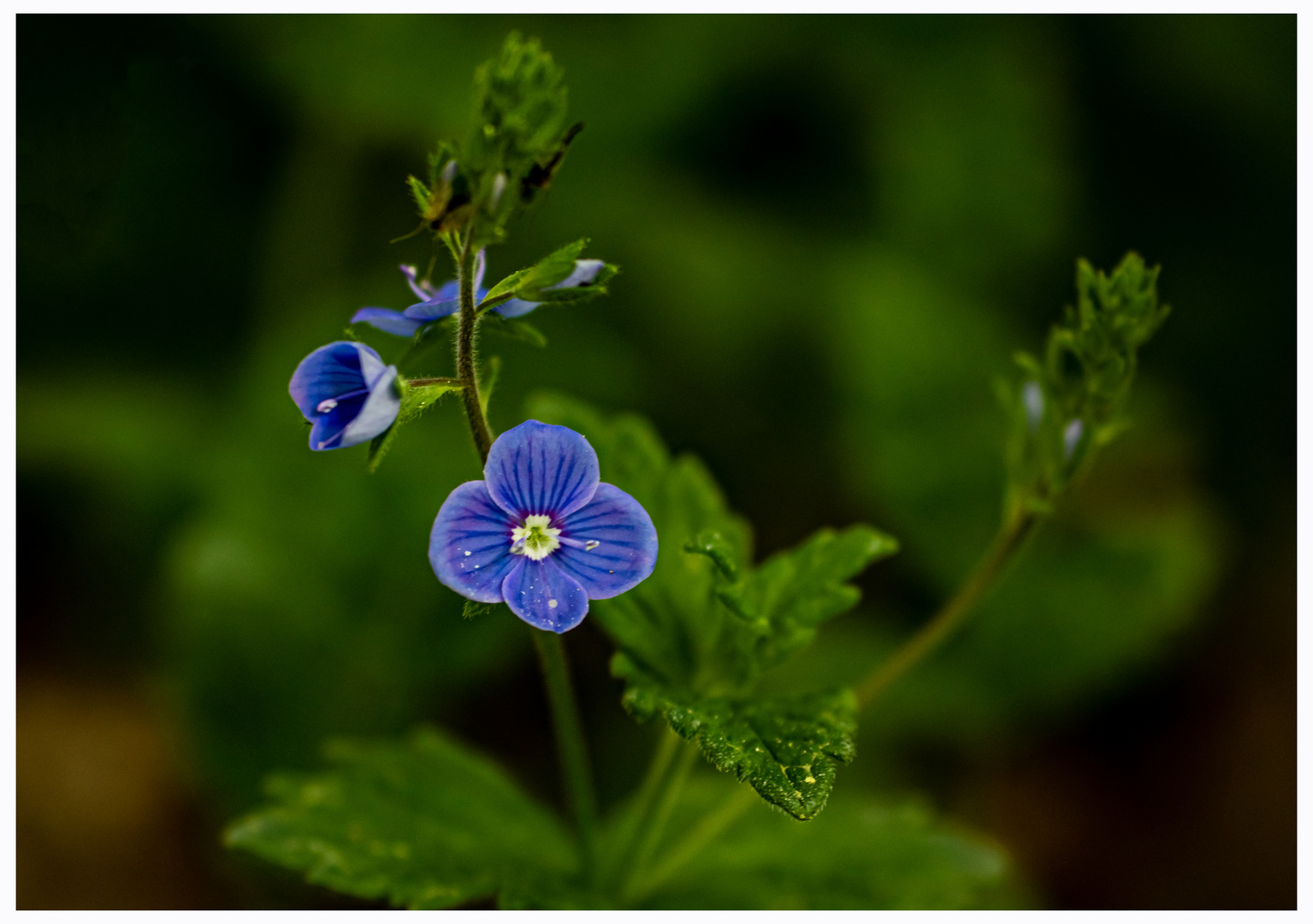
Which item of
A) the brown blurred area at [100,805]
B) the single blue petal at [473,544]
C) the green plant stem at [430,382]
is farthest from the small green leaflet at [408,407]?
the brown blurred area at [100,805]

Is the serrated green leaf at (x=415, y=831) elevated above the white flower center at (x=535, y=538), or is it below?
below

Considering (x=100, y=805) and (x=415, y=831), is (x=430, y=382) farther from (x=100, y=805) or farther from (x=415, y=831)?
(x=100, y=805)

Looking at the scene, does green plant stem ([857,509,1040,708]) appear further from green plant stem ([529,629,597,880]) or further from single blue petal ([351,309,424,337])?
single blue petal ([351,309,424,337])

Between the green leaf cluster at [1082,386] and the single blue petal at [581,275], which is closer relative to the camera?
the single blue petal at [581,275]

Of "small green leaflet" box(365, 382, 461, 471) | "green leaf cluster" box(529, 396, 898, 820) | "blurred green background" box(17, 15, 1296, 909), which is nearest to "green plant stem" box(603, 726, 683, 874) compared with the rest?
"green leaf cluster" box(529, 396, 898, 820)

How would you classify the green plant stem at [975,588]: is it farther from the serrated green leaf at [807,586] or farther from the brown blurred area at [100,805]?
the brown blurred area at [100,805]

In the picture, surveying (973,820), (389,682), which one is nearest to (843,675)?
(973,820)
